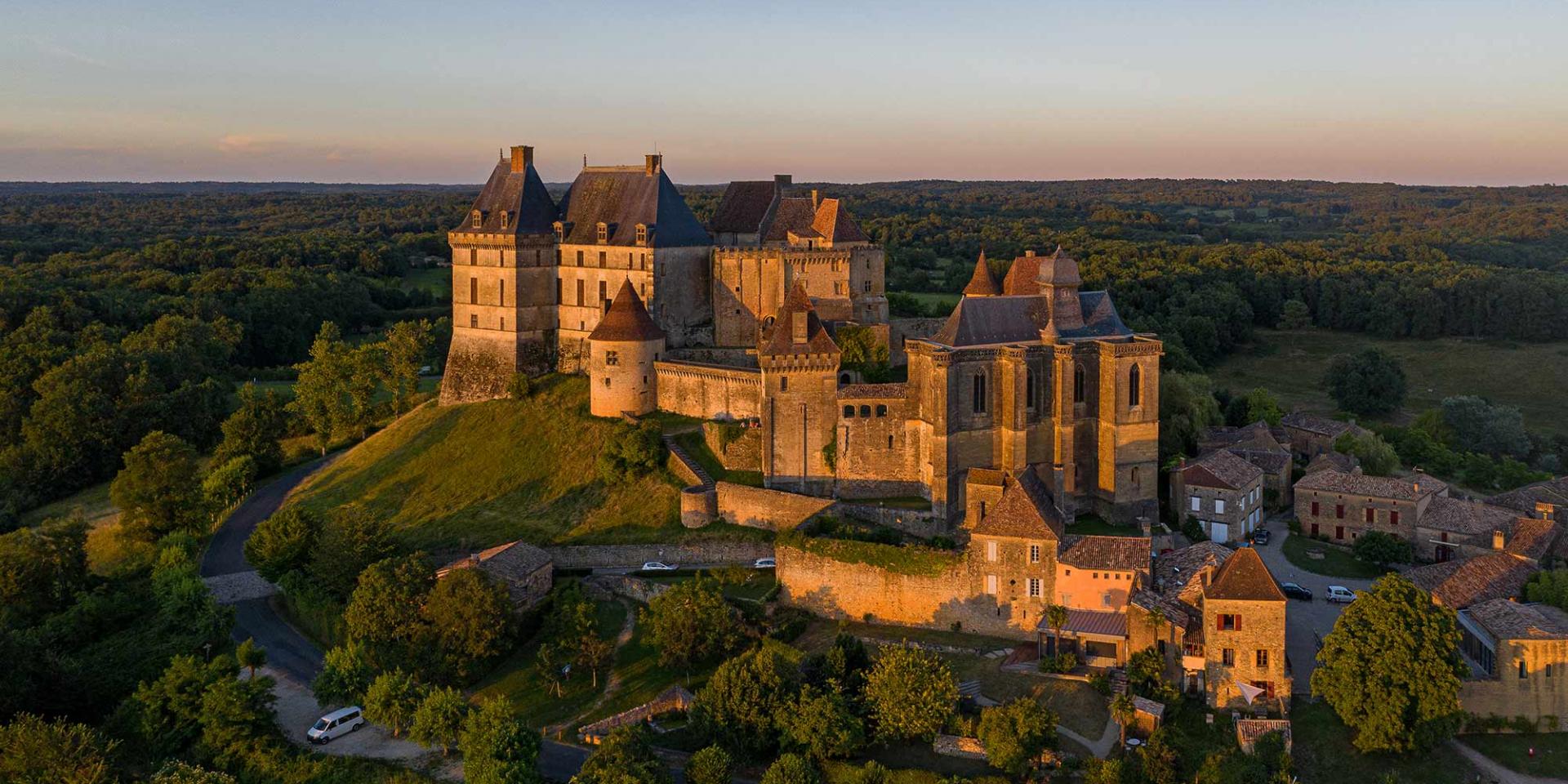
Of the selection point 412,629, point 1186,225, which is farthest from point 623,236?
point 1186,225

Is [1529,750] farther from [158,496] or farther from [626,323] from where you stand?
[158,496]

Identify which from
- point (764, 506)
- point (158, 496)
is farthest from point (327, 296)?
point (764, 506)

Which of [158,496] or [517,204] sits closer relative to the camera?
[158,496]

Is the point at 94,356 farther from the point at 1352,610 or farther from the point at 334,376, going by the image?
the point at 1352,610

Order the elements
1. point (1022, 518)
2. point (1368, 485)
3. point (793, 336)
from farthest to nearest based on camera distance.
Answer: point (1368, 485), point (793, 336), point (1022, 518)

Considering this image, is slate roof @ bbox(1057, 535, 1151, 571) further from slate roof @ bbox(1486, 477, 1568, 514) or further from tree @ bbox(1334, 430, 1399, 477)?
tree @ bbox(1334, 430, 1399, 477)

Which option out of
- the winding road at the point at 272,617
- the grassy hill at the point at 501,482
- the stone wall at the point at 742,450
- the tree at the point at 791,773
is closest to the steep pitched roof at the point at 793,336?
the stone wall at the point at 742,450

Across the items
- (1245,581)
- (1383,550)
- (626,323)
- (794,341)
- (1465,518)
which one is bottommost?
(1383,550)

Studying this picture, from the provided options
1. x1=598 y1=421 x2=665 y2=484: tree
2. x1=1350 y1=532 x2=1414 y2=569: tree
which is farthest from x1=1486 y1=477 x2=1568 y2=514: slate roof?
x1=598 y1=421 x2=665 y2=484: tree
